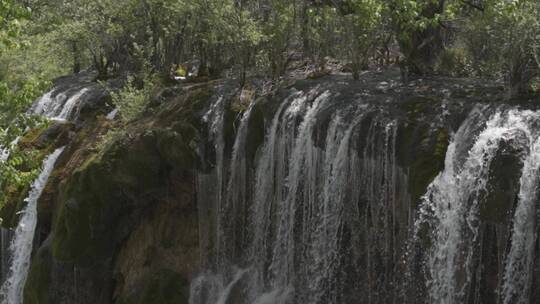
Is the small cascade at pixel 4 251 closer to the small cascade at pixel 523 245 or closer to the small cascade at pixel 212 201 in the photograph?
the small cascade at pixel 212 201

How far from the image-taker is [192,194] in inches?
622

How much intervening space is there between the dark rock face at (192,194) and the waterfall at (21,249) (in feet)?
1.77

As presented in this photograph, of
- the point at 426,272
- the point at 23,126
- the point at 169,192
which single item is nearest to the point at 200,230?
the point at 169,192

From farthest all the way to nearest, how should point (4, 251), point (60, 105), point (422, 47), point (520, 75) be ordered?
point (60, 105) → point (4, 251) → point (422, 47) → point (520, 75)

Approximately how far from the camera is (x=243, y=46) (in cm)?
1792

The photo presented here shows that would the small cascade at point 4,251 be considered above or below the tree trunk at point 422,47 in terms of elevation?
below

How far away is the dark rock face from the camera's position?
12023mm

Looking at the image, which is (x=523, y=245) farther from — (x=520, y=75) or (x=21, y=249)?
(x=21, y=249)

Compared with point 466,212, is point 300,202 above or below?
below

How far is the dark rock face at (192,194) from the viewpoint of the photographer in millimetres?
12023

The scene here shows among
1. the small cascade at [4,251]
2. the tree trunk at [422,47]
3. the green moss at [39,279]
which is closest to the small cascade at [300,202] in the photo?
the tree trunk at [422,47]

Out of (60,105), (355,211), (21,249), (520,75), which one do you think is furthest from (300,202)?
(60,105)

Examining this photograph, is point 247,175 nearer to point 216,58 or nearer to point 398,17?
point 398,17

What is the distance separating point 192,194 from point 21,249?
19.2 ft
